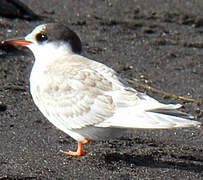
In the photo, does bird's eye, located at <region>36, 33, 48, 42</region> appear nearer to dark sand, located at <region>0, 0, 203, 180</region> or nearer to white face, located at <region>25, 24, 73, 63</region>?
white face, located at <region>25, 24, 73, 63</region>

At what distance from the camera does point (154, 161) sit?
16.0 ft

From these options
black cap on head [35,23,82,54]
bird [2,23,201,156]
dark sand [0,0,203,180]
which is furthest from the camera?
black cap on head [35,23,82,54]

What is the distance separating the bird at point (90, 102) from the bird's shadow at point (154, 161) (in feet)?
0.76

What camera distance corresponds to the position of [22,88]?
6207 mm

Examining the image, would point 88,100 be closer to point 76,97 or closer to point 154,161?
point 76,97

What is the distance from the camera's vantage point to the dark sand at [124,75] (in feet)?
15.4

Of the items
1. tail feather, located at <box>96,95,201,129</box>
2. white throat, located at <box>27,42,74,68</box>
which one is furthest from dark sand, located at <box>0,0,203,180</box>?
white throat, located at <box>27,42,74,68</box>

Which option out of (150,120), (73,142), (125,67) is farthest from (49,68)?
(125,67)

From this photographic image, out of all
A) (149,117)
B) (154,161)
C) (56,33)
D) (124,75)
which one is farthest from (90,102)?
(124,75)

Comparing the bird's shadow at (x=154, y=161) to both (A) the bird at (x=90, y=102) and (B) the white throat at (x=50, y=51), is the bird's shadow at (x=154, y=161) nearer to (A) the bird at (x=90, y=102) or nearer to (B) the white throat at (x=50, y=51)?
(A) the bird at (x=90, y=102)

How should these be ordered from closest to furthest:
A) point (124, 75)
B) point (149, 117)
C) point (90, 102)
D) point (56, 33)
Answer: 1. point (149, 117)
2. point (90, 102)
3. point (56, 33)
4. point (124, 75)

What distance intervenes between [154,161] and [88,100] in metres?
Answer: 0.82

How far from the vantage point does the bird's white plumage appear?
15.1ft

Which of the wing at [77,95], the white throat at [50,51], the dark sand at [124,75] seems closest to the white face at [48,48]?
the white throat at [50,51]
